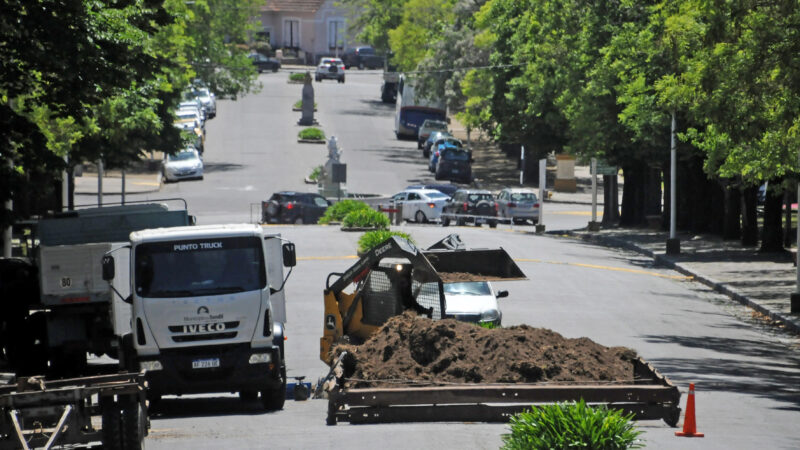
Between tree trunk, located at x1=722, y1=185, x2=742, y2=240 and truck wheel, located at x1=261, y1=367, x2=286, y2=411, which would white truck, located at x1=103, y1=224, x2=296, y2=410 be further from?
tree trunk, located at x1=722, y1=185, x2=742, y2=240

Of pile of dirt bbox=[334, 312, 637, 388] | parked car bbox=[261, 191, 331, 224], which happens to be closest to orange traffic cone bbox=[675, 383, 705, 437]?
pile of dirt bbox=[334, 312, 637, 388]

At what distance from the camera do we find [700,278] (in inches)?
1444

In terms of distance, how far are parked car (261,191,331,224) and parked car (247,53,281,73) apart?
67262 millimetres

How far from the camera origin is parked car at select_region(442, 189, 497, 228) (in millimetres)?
53656

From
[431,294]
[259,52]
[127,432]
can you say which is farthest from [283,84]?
[127,432]

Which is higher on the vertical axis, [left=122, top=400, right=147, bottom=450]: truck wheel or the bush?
the bush

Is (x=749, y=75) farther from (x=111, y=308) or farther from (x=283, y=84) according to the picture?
(x=283, y=84)

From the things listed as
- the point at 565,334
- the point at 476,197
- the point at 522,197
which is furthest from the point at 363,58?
the point at 565,334

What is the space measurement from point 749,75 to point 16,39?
12.6 meters

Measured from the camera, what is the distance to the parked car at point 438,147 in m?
74.3

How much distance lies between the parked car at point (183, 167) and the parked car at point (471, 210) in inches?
777

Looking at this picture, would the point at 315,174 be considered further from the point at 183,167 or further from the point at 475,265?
the point at 475,265

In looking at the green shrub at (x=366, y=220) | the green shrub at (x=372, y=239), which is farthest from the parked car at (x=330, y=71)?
the green shrub at (x=372, y=239)

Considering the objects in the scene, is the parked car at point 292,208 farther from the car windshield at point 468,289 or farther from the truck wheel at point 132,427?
the truck wheel at point 132,427
